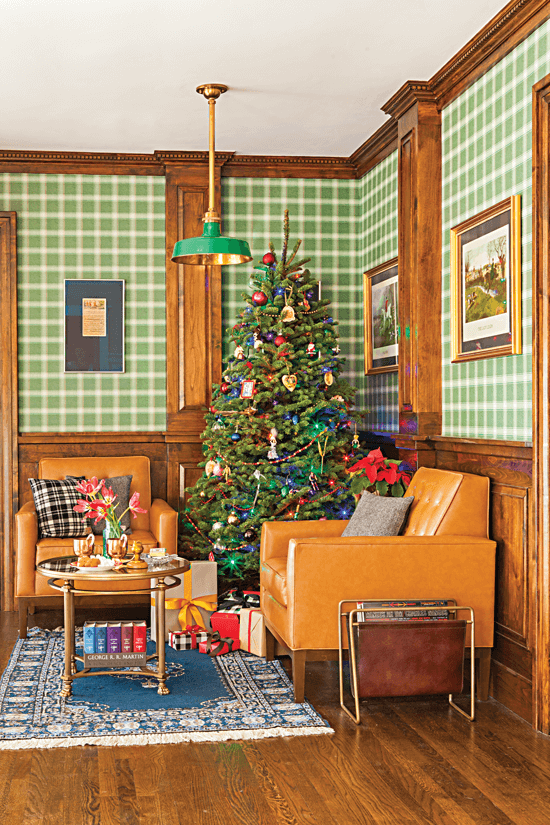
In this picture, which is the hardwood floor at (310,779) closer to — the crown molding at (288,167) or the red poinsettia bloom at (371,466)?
the red poinsettia bloom at (371,466)

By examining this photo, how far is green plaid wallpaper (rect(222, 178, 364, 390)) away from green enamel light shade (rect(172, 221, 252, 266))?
1.61 m

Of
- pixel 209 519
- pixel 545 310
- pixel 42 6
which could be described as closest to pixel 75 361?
pixel 209 519

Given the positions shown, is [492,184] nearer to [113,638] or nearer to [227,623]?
[227,623]

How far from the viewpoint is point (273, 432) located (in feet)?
17.3

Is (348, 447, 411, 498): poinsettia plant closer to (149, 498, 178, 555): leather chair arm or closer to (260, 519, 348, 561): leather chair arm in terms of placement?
(260, 519, 348, 561): leather chair arm

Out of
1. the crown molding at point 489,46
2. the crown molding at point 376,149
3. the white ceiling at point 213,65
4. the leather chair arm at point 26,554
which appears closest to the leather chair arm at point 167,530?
the leather chair arm at point 26,554

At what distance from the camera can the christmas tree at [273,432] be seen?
17.3 ft

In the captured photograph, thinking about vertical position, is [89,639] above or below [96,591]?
below

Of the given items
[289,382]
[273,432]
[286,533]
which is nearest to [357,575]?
[286,533]

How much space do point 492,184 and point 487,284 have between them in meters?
0.48

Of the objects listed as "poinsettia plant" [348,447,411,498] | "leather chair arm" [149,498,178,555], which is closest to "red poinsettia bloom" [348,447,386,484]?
"poinsettia plant" [348,447,411,498]

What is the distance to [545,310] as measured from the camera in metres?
3.56

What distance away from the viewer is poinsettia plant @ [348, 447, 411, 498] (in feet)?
15.8

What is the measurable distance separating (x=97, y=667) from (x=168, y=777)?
45.3 inches
